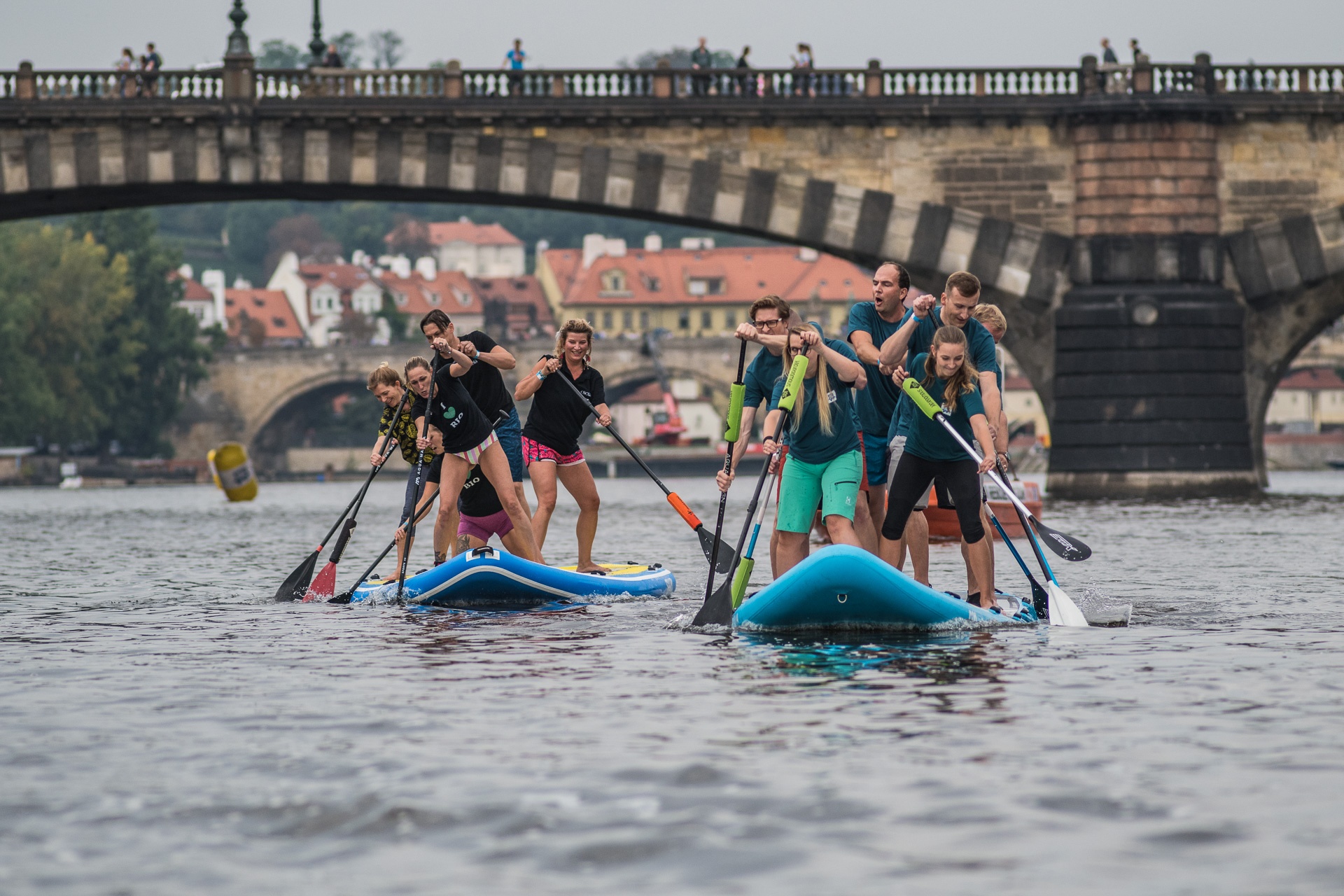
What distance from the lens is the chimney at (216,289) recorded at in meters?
132

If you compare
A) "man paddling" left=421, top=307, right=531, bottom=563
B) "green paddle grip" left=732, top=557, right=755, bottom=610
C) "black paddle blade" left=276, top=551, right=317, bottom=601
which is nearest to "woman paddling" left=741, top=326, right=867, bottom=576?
"green paddle grip" left=732, top=557, right=755, bottom=610

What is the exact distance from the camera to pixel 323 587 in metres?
13.2

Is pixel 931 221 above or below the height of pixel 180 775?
above

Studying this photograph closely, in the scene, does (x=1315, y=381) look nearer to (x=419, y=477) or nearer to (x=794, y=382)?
(x=419, y=477)

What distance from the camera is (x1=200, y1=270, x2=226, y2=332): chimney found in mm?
132000

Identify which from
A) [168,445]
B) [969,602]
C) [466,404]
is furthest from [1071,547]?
[168,445]

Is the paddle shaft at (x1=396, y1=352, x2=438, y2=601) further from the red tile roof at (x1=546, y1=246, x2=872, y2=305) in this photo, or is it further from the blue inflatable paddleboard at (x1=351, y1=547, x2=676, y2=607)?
the red tile roof at (x1=546, y1=246, x2=872, y2=305)

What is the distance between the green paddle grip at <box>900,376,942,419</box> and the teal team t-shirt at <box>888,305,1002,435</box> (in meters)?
0.22

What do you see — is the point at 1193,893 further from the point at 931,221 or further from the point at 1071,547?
the point at 931,221

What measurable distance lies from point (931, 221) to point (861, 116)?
88.6 inches

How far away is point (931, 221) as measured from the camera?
35.3 meters

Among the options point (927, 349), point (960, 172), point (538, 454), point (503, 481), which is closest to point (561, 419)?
point (538, 454)

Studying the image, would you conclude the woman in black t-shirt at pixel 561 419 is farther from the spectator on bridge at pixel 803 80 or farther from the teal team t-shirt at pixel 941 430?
the spectator on bridge at pixel 803 80

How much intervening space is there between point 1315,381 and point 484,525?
105305 mm
